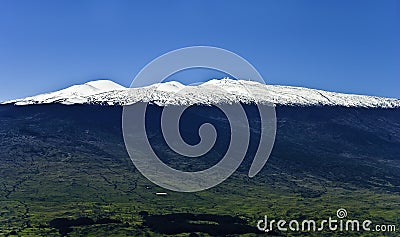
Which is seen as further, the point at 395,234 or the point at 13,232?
the point at 395,234

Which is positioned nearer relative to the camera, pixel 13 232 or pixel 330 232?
pixel 13 232

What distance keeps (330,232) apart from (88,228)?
9880 cm

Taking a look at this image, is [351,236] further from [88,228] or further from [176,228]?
[88,228]

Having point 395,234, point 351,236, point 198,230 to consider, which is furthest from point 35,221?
point 395,234

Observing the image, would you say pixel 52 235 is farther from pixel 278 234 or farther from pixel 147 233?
pixel 278 234

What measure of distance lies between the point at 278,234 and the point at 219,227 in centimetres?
2446

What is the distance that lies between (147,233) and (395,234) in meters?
102

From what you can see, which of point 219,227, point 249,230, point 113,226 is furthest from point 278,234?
point 113,226

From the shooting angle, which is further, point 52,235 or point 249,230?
point 249,230

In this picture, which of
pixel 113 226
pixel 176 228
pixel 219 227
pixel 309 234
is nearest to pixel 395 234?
pixel 309 234

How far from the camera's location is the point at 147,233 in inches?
7382

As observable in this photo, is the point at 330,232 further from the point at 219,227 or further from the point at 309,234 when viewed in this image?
the point at 219,227

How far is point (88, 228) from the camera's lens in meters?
193

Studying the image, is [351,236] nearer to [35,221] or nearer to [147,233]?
[147,233]
